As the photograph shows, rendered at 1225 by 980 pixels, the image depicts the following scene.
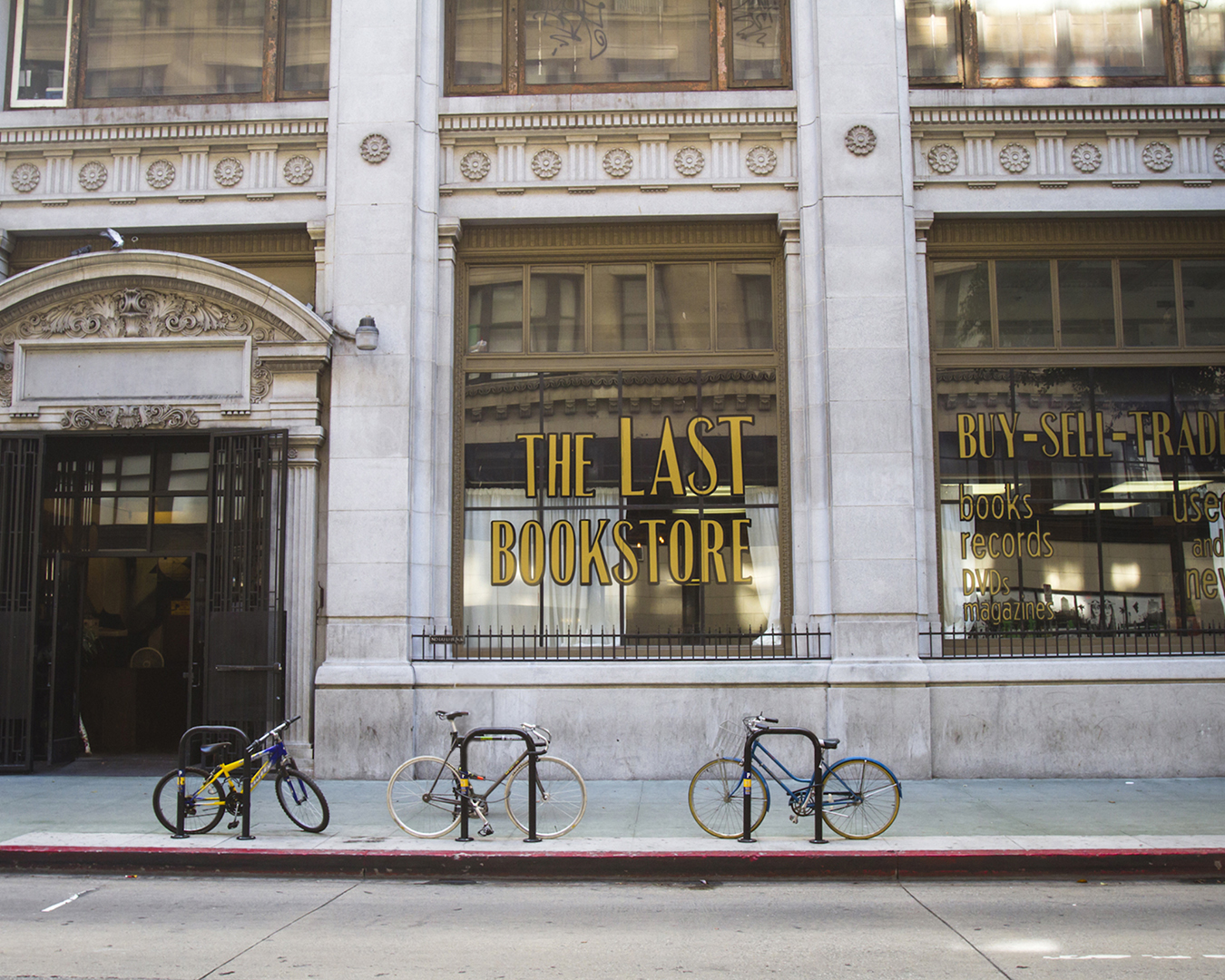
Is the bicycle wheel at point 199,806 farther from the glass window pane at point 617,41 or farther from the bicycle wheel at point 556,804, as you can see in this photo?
the glass window pane at point 617,41

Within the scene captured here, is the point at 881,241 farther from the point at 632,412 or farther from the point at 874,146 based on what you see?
the point at 632,412

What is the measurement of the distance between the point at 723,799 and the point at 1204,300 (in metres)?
8.94

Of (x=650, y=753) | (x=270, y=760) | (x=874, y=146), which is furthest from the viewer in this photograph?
(x=874, y=146)

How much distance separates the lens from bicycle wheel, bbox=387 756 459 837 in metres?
8.90

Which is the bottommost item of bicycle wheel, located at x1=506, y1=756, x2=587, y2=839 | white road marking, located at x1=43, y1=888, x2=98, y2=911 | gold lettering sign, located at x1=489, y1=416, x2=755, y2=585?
white road marking, located at x1=43, y1=888, x2=98, y2=911

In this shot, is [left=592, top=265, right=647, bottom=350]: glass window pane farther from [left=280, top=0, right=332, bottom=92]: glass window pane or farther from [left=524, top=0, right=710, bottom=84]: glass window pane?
[left=280, top=0, right=332, bottom=92]: glass window pane

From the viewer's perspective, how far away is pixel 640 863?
26.8 ft

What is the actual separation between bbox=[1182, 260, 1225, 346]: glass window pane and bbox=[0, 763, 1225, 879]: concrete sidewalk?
18.8 ft

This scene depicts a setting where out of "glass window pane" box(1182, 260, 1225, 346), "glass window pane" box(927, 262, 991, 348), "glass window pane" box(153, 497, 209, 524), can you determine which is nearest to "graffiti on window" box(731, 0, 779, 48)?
"glass window pane" box(927, 262, 991, 348)

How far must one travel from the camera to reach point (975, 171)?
12.7 metres

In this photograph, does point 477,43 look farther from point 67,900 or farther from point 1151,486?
point 67,900

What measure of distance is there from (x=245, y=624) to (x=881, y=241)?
28.4 ft

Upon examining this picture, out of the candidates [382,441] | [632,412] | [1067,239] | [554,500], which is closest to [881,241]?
[1067,239]

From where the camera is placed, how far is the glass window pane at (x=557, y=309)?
1280cm
